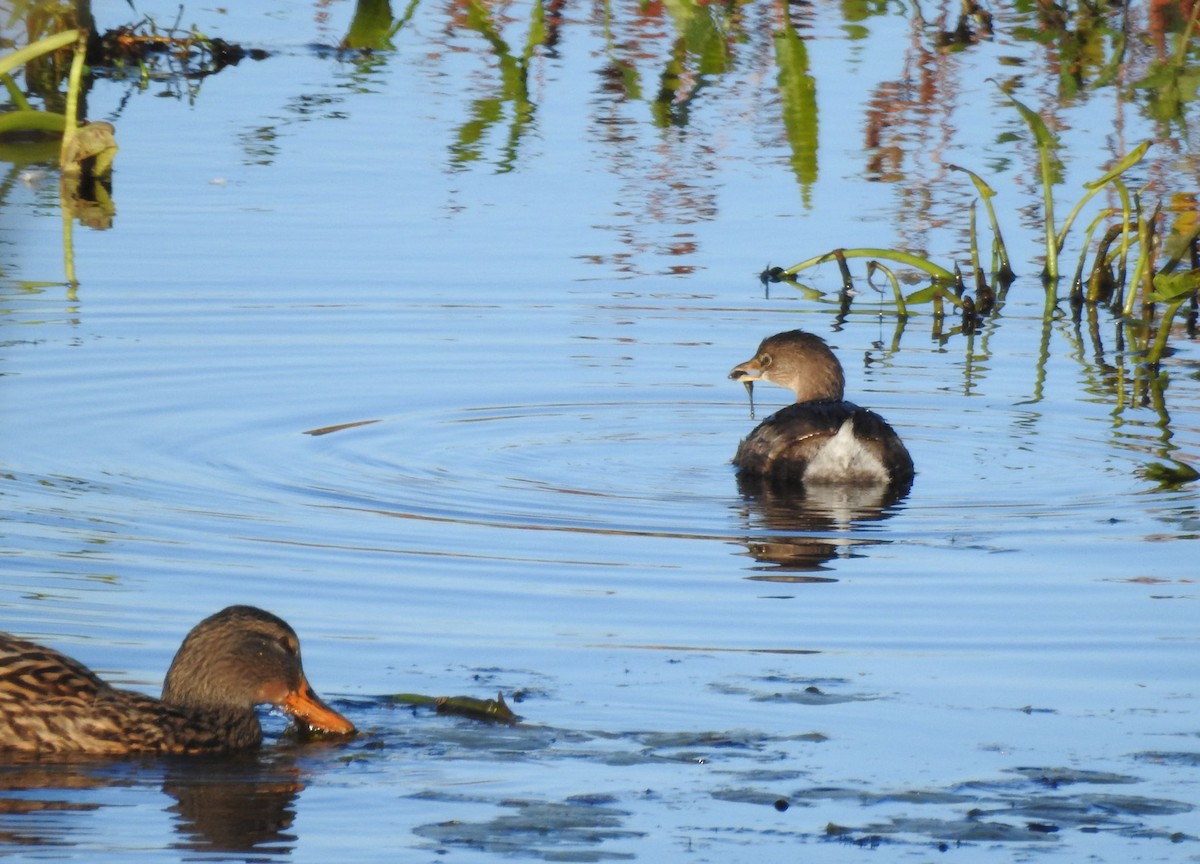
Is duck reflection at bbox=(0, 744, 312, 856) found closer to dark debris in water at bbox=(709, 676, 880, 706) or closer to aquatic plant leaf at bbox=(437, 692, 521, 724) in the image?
aquatic plant leaf at bbox=(437, 692, 521, 724)

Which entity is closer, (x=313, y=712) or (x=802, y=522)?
(x=313, y=712)

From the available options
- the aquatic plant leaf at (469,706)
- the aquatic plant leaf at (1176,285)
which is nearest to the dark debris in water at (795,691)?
the aquatic plant leaf at (469,706)

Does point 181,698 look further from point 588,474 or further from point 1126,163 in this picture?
point 1126,163

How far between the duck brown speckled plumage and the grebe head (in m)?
5.08

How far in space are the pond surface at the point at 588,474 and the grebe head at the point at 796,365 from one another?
1.02 ft

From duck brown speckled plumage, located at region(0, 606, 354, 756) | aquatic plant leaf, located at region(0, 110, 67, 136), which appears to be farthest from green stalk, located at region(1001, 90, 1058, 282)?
duck brown speckled plumage, located at region(0, 606, 354, 756)

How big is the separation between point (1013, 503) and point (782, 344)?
2.04 meters

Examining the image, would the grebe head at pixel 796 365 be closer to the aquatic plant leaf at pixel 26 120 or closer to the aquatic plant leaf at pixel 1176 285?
the aquatic plant leaf at pixel 1176 285

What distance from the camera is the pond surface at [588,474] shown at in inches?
223

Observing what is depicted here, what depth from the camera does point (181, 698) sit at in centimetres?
630

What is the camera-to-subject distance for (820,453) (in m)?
10.2

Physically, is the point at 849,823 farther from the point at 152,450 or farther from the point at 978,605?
the point at 152,450

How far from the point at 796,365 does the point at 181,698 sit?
5.37 meters

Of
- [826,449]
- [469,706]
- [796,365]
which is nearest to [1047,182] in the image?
[796,365]
